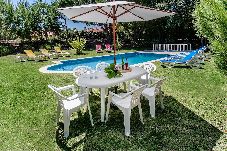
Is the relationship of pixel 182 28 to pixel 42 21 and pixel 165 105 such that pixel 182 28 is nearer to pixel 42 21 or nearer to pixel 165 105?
pixel 42 21

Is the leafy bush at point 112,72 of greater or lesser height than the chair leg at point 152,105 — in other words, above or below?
above

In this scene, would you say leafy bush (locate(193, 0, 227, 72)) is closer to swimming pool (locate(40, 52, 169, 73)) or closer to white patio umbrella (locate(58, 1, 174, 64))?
white patio umbrella (locate(58, 1, 174, 64))

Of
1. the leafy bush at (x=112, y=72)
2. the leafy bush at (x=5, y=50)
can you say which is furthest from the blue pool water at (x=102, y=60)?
the leafy bush at (x=112, y=72)

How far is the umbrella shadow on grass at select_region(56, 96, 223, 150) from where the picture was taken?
729cm

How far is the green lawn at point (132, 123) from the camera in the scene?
7410 mm

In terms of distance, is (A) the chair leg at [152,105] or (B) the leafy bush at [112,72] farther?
(A) the chair leg at [152,105]

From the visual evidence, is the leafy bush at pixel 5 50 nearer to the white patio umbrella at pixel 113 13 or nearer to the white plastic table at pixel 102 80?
the white patio umbrella at pixel 113 13

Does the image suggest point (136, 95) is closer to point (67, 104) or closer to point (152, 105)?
point (152, 105)

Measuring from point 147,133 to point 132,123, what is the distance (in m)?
0.79

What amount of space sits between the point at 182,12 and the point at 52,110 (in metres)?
18.7

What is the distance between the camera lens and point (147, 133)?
25.9 ft

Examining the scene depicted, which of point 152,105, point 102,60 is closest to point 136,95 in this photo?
point 152,105

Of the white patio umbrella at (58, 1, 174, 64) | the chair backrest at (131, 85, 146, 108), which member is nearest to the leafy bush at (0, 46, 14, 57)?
the white patio umbrella at (58, 1, 174, 64)

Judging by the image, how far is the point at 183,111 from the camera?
9312mm
